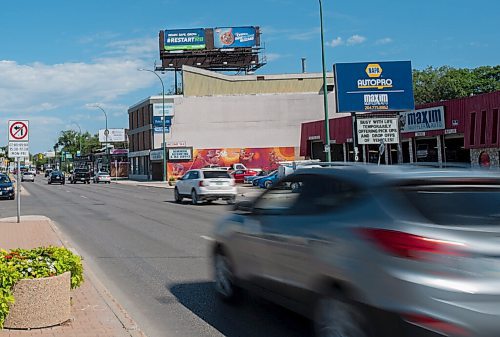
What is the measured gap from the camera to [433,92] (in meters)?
76.8

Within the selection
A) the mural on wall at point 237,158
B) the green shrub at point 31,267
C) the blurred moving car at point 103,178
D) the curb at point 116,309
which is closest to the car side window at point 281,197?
the curb at point 116,309

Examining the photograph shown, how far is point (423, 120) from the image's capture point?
34.0m

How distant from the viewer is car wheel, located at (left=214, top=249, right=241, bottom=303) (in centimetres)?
697

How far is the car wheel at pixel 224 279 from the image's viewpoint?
697 cm

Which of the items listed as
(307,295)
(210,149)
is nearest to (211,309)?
(307,295)

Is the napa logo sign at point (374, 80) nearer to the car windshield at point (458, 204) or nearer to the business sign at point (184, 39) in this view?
the car windshield at point (458, 204)

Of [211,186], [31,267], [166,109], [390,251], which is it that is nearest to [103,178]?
[166,109]

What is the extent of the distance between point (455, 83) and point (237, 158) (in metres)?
32.6

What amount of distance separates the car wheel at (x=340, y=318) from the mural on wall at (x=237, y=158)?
59107mm

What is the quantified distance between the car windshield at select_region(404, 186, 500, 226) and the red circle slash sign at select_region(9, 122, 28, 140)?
15220 mm

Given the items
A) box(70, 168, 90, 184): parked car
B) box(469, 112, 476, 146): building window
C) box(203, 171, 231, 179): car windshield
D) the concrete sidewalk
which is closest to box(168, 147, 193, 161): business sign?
box(70, 168, 90, 184): parked car

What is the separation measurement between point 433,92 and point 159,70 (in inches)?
1530

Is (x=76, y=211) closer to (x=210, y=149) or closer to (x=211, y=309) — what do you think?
(x=211, y=309)

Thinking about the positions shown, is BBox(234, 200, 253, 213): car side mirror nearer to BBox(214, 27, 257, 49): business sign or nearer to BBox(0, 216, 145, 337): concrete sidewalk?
BBox(0, 216, 145, 337): concrete sidewalk
